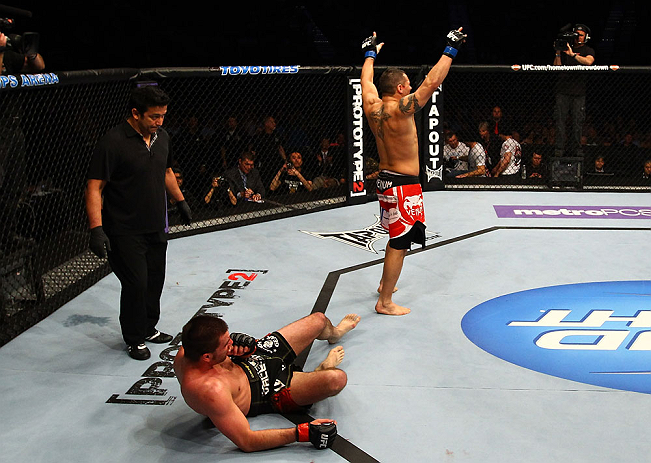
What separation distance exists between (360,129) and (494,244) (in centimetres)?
202

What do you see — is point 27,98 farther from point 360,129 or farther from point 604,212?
point 604,212

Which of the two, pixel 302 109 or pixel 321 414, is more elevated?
pixel 302 109

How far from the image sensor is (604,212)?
698 cm

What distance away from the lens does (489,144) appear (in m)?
9.09

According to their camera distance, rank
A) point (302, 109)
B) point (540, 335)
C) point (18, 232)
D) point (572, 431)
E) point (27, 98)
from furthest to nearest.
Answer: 1. point (302, 109)
2. point (27, 98)
3. point (18, 232)
4. point (540, 335)
5. point (572, 431)

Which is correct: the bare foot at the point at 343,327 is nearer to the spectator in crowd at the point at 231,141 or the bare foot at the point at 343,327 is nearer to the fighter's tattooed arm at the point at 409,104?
the fighter's tattooed arm at the point at 409,104

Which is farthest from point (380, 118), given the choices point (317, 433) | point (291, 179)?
point (291, 179)

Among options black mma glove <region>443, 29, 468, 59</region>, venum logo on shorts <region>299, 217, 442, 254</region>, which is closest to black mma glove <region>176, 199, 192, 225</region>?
black mma glove <region>443, 29, 468, 59</region>

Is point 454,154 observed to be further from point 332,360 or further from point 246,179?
point 332,360

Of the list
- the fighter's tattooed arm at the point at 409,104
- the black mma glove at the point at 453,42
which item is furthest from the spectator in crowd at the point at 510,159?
the fighter's tattooed arm at the point at 409,104

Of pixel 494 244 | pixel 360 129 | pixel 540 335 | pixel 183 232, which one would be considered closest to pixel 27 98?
pixel 183 232

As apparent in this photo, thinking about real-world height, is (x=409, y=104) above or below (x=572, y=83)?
above

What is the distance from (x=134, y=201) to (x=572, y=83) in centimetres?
580

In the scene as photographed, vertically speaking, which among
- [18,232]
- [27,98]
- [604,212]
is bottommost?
[604,212]
